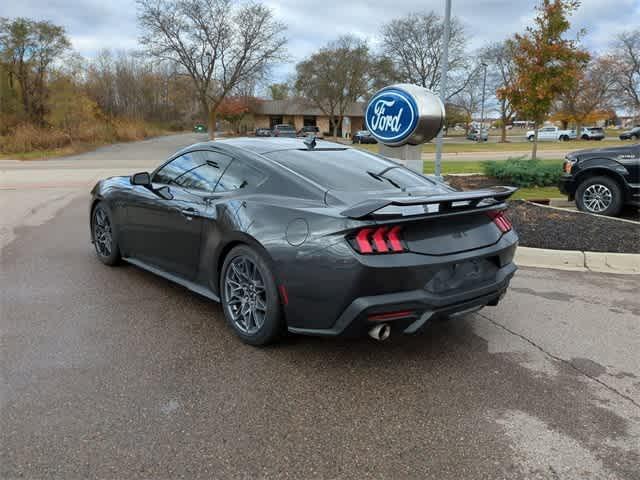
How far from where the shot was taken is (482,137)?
5631cm

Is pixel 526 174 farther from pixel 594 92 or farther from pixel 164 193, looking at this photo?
pixel 594 92

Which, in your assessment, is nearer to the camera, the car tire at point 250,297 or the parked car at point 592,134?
the car tire at point 250,297

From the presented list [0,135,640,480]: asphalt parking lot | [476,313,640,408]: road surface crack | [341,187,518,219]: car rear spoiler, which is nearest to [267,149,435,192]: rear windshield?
[341,187,518,219]: car rear spoiler

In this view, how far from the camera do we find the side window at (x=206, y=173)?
4.25 meters

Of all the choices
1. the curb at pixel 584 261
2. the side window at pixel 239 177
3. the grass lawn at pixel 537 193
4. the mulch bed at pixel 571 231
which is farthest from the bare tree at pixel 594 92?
the side window at pixel 239 177

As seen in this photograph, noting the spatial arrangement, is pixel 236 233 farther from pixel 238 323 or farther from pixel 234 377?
pixel 234 377

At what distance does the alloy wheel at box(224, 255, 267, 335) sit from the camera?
3676 mm

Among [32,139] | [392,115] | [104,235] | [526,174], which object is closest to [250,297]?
[104,235]

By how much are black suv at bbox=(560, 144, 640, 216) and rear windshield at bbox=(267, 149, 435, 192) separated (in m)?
5.53

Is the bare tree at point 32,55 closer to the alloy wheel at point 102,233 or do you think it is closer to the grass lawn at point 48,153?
the grass lawn at point 48,153

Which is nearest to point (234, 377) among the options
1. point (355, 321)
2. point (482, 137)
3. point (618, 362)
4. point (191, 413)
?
point (191, 413)

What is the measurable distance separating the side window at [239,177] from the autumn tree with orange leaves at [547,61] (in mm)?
12126

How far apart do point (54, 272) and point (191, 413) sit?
358 cm

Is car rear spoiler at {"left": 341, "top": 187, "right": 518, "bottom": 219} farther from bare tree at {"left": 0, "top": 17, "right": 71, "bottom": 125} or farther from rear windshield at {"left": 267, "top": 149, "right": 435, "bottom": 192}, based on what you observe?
bare tree at {"left": 0, "top": 17, "right": 71, "bottom": 125}
